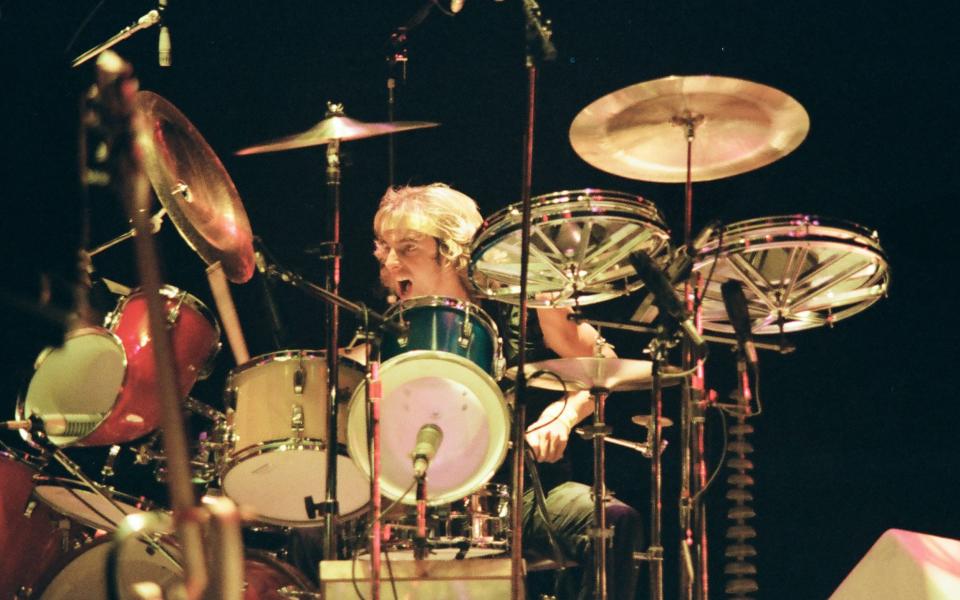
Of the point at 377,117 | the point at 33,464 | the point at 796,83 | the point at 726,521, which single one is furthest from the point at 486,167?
the point at 33,464

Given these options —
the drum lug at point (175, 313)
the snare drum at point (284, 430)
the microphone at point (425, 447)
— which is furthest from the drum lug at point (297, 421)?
the drum lug at point (175, 313)

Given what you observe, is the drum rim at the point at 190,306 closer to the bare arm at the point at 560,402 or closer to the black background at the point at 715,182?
the black background at the point at 715,182

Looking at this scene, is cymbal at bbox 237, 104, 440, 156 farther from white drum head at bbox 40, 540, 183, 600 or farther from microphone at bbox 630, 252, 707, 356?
white drum head at bbox 40, 540, 183, 600

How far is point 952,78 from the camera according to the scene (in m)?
4.63

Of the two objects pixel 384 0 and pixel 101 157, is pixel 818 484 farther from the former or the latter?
pixel 101 157

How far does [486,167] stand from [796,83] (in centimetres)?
148

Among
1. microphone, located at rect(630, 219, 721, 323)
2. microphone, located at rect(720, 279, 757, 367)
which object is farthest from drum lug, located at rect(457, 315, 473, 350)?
microphone, located at rect(720, 279, 757, 367)

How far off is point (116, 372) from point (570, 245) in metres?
1.85

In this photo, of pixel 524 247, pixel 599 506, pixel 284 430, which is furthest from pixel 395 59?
pixel 599 506

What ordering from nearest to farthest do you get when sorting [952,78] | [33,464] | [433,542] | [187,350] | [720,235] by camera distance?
[720,235] < [433,542] < [33,464] < [187,350] < [952,78]

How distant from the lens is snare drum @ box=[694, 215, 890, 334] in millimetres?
→ 3311

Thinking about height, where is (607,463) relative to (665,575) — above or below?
above

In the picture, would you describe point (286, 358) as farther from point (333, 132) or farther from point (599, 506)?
point (599, 506)

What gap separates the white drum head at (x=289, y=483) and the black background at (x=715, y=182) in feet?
4.34
